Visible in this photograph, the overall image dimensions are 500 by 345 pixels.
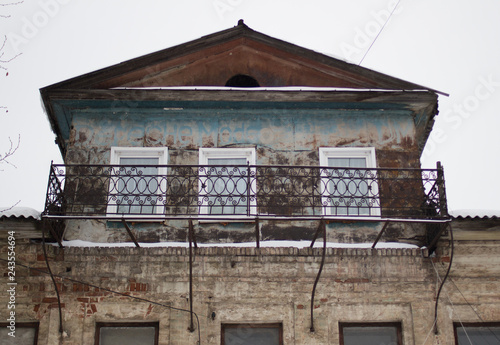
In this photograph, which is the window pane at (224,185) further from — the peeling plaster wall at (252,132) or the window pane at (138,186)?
the window pane at (138,186)

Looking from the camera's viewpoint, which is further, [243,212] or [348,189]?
[243,212]

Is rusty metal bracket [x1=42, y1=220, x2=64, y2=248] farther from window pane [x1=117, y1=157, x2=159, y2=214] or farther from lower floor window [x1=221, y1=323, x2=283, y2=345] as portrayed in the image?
lower floor window [x1=221, y1=323, x2=283, y2=345]

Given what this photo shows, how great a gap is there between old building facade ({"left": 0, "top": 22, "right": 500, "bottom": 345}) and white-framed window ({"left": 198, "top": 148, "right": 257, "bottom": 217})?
5 centimetres

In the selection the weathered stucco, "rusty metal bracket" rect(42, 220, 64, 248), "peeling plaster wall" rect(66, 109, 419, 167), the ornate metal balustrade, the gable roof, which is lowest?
the weathered stucco

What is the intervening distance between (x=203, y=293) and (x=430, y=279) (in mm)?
3593

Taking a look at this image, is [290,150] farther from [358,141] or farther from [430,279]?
[430,279]

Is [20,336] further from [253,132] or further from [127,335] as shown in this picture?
[253,132]

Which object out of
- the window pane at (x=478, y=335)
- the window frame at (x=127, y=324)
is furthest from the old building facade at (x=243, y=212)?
the window pane at (x=478, y=335)

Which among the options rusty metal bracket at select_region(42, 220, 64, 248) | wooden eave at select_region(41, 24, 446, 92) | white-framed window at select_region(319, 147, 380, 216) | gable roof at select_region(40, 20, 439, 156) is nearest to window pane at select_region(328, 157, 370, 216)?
white-framed window at select_region(319, 147, 380, 216)

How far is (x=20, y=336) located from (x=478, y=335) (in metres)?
7.05

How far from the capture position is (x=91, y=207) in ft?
39.2

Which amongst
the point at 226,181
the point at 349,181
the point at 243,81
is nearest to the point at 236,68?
the point at 243,81

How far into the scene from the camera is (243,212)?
11977 mm

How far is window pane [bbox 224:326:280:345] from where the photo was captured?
10.9 metres
